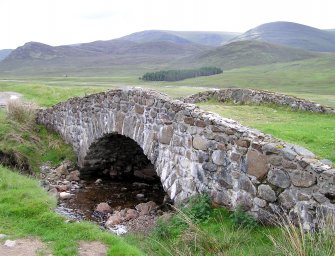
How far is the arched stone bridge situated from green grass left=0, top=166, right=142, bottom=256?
2.61m

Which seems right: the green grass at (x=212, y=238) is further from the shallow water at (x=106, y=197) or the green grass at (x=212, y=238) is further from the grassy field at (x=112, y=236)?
the shallow water at (x=106, y=197)

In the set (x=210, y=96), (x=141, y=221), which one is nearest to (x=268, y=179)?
(x=141, y=221)

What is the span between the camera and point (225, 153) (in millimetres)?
10062

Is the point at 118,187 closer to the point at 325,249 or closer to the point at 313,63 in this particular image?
the point at 325,249

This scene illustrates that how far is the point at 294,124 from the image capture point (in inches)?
576

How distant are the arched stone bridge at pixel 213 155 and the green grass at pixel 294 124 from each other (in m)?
1.87

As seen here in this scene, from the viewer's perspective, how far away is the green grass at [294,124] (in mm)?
11477

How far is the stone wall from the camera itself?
18.4 metres

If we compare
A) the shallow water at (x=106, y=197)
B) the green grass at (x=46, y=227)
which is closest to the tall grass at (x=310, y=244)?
the green grass at (x=46, y=227)

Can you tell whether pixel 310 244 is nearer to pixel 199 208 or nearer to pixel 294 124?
pixel 199 208

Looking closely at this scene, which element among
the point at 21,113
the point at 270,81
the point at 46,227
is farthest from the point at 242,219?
the point at 270,81

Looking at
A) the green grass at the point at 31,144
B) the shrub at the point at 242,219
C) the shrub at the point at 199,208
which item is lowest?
the green grass at the point at 31,144

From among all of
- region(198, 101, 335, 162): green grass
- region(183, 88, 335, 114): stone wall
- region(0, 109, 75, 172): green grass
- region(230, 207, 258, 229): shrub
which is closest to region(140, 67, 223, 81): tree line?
region(183, 88, 335, 114): stone wall

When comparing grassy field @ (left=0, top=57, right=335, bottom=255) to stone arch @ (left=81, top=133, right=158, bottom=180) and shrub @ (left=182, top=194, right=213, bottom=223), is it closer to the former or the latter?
shrub @ (left=182, top=194, right=213, bottom=223)
